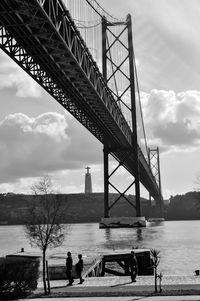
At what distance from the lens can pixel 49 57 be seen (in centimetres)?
3161

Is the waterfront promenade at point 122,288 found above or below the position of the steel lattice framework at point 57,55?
below

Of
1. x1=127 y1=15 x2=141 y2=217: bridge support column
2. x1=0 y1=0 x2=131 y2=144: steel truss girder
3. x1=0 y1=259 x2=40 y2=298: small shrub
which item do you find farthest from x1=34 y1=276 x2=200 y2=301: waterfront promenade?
x1=127 y1=15 x2=141 y2=217: bridge support column

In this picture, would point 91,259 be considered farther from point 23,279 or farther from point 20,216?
point 20,216

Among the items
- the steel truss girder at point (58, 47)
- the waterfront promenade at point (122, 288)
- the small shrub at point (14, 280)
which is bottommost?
the waterfront promenade at point (122, 288)

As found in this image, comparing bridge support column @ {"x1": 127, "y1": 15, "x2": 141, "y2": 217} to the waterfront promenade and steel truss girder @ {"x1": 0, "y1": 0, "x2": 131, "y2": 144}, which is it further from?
the waterfront promenade

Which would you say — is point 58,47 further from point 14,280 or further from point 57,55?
point 14,280

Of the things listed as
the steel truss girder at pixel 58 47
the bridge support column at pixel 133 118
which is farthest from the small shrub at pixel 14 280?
the bridge support column at pixel 133 118

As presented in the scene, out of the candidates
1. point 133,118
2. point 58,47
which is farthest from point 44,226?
point 133,118

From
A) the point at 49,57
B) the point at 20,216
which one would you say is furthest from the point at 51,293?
the point at 20,216

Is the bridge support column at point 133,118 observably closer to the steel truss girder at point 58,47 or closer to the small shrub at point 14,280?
the steel truss girder at point 58,47

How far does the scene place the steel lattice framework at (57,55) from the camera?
80.9 ft

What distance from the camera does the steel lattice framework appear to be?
24656 millimetres

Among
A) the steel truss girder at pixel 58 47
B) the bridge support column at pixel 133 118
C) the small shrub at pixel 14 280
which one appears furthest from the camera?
the bridge support column at pixel 133 118

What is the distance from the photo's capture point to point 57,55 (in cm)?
3083
